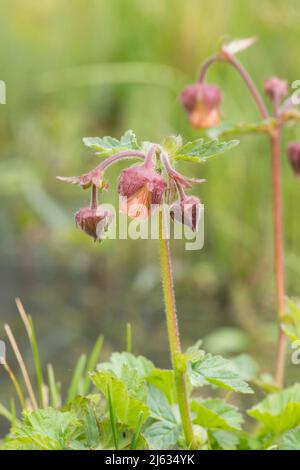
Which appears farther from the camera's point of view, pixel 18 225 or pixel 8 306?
pixel 18 225

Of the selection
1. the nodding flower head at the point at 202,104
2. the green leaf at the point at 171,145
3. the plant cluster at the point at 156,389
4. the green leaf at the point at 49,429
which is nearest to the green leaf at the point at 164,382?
the plant cluster at the point at 156,389

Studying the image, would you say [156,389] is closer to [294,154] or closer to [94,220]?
[94,220]

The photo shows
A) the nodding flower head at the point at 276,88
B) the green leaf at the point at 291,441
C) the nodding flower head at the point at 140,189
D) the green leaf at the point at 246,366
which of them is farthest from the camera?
the nodding flower head at the point at 276,88

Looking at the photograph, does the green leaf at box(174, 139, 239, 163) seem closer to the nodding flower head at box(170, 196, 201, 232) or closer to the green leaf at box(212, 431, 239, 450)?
the nodding flower head at box(170, 196, 201, 232)

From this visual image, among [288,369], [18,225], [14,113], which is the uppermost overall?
[14,113]

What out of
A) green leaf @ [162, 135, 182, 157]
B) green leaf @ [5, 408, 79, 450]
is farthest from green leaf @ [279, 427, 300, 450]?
green leaf @ [162, 135, 182, 157]

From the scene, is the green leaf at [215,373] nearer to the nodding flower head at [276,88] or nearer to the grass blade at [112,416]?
the grass blade at [112,416]
